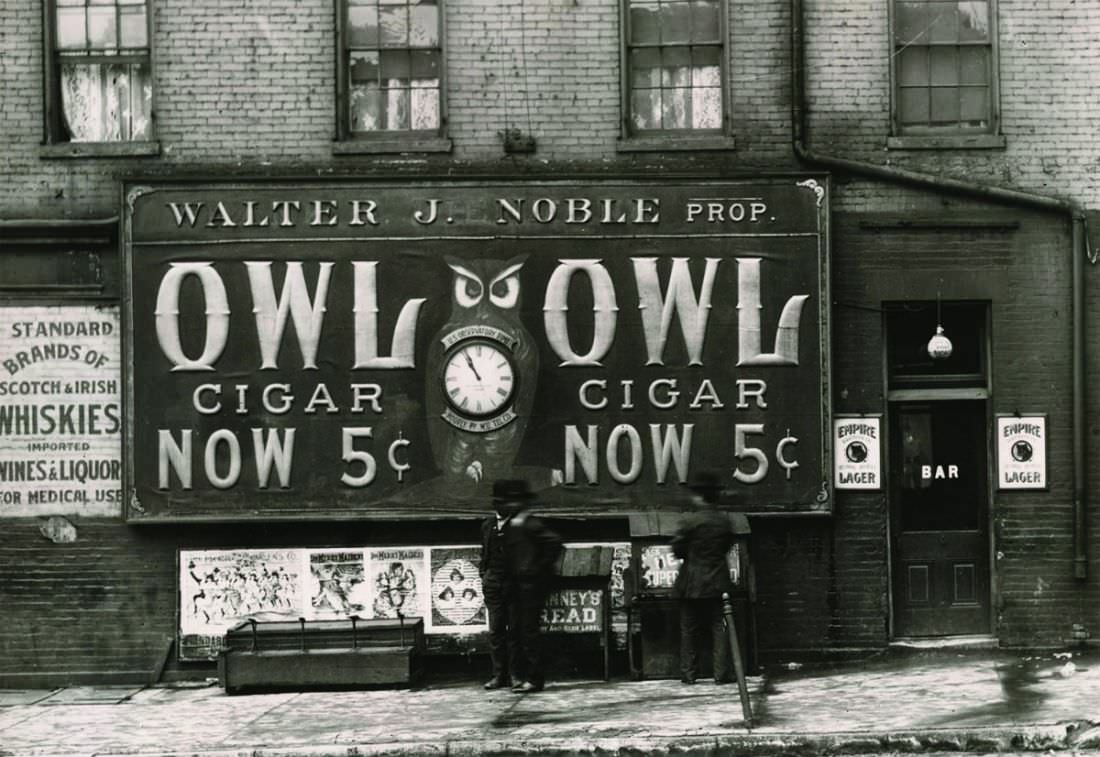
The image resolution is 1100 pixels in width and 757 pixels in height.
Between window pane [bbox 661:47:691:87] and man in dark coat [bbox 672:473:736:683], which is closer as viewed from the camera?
man in dark coat [bbox 672:473:736:683]

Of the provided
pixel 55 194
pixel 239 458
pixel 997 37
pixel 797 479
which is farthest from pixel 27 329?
pixel 997 37

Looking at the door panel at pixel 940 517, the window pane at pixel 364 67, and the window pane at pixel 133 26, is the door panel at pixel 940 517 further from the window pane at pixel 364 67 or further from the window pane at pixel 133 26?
the window pane at pixel 133 26

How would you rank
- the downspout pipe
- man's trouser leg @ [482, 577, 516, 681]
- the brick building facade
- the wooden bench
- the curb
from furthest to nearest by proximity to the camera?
the brick building facade, the downspout pipe, the wooden bench, man's trouser leg @ [482, 577, 516, 681], the curb

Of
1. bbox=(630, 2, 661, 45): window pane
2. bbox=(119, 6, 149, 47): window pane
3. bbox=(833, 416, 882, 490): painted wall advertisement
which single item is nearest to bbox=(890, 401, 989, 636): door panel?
bbox=(833, 416, 882, 490): painted wall advertisement

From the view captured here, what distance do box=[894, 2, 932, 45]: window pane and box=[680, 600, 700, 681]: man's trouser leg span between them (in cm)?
580

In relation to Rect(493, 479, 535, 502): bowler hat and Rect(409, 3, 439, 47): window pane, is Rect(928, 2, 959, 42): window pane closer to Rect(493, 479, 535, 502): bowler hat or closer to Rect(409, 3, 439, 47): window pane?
Rect(409, 3, 439, 47): window pane

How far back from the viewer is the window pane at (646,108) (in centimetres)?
1469

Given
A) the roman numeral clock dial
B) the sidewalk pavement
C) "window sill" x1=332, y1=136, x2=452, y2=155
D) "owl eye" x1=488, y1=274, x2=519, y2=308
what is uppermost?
"window sill" x1=332, y1=136, x2=452, y2=155

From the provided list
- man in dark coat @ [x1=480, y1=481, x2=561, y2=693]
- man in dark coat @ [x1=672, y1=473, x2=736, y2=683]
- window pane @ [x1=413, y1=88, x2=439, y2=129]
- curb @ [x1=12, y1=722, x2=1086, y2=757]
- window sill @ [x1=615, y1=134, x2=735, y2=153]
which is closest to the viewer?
curb @ [x1=12, y1=722, x2=1086, y2=757]

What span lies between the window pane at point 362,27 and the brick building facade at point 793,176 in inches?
9.7

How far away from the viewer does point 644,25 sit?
14.7m

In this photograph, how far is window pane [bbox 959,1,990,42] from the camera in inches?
576

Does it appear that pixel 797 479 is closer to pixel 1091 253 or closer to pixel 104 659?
pixel 1091 253

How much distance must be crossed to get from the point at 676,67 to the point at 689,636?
540 cm
